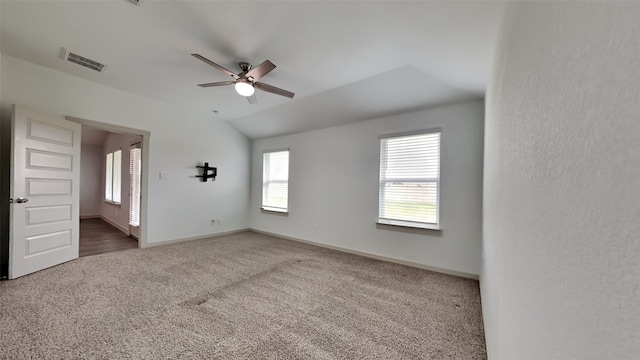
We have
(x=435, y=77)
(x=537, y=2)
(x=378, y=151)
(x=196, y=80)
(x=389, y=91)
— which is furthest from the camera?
(x=378, y=151)

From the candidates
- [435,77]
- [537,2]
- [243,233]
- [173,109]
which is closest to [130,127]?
[173,109]

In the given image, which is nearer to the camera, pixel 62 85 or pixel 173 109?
pixel 62 85

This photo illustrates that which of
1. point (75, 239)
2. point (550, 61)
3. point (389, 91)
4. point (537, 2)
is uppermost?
point (389, 91)

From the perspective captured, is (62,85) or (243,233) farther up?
(62,85)

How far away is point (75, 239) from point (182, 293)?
94.5 inches

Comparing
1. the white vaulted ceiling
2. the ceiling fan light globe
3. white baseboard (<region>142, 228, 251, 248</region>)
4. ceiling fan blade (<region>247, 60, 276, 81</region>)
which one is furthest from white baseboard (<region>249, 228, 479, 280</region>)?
ceiling fan blade (<region>247, 60, 276, 81</region>)

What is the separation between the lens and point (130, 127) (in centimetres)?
419

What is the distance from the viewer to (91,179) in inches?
306

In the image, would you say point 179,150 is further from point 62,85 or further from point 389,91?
point 389,91

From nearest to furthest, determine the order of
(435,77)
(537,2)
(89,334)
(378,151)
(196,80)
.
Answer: (537,2) → (89,334) → (435,77) → (196,80) → (378,151)

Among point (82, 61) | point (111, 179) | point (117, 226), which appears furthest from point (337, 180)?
point (111, 179)

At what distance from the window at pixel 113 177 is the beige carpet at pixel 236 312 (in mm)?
Result: 3616

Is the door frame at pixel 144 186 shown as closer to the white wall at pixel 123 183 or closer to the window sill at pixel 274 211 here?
the white wall at pixel 123 183

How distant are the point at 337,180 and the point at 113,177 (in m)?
6.62
